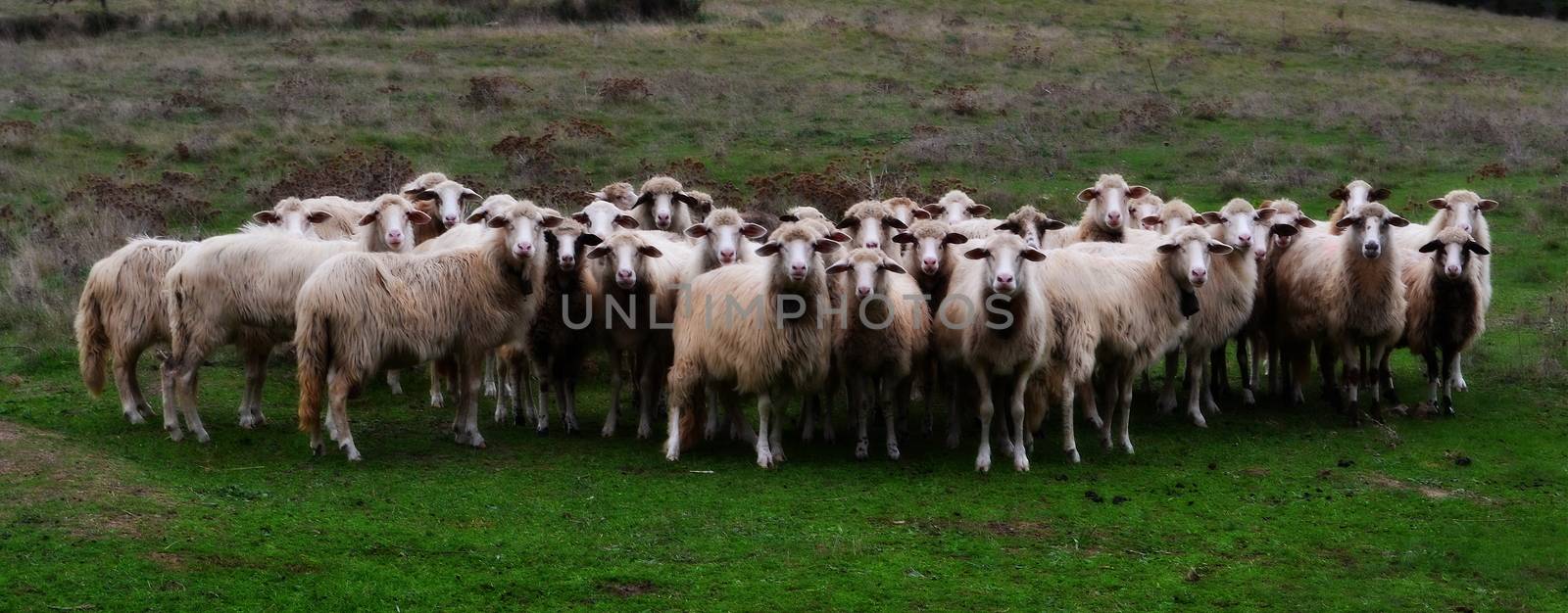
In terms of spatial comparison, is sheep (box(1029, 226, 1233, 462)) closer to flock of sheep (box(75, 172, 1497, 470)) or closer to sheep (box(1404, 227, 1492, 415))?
flock of sheep (box(75, 172, 1497, 470))

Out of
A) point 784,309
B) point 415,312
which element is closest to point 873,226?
point 784,309

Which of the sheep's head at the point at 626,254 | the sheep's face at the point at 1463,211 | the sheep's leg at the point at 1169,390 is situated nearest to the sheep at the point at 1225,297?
the sheep's leg at the point at 1169,390

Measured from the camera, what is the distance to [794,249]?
11594 millimetres

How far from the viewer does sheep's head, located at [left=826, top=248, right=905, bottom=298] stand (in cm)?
1177

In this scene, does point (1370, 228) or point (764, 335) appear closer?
point (764, 335)

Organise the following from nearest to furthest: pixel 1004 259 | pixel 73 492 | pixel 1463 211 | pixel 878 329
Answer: pixel 73 492
pixel 1004 259
pixel 878 329
pixel 1463 211

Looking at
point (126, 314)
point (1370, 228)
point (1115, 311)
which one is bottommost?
point (1115, 311)

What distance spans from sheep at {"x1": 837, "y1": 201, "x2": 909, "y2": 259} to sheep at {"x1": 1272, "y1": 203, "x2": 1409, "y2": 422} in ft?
12.9

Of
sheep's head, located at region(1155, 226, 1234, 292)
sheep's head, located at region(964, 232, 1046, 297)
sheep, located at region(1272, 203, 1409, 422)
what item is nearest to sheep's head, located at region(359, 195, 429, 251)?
sheep's head, located at region(964, 232, 1046, 297)

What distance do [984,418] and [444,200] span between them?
20.6 feet

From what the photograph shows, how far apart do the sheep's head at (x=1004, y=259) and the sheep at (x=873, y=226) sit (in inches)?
60.4

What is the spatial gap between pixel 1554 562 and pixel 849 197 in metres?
13.3

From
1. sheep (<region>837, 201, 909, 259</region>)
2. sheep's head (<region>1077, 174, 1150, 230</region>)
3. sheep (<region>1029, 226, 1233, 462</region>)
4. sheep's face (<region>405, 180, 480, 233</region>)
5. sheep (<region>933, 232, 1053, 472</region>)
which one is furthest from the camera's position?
sheep's head (<region>1077, 174, 1150, 230</region>)

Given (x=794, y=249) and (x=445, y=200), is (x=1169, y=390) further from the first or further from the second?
(x=445, y=200)
